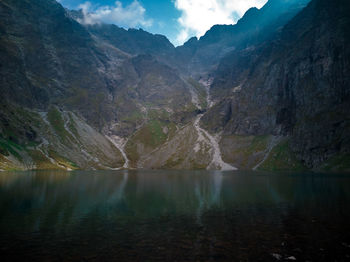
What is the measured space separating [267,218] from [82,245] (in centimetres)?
2407

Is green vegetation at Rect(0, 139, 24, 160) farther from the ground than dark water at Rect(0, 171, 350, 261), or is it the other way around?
green vegetation at Rect(0, 139, 24, 160)

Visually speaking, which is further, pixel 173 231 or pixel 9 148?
pixel 9 148

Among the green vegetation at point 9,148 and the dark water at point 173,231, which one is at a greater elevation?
the green vegetation at point 9,148

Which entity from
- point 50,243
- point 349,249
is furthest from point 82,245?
point 349,249

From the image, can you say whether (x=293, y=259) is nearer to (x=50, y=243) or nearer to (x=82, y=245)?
(x=82, y=245)

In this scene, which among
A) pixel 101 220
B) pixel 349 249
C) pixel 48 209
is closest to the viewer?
pixel 349 249

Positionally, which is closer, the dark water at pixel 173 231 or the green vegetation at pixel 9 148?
the dark water at pixel 173 231

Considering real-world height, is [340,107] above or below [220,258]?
above

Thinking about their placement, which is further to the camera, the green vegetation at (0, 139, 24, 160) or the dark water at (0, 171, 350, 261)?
the green vegetation at (0, 139, 24, 160)

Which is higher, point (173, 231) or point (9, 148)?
point (9, 148)

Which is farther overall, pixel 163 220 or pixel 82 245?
pixel 163 220

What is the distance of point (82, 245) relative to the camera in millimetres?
23109

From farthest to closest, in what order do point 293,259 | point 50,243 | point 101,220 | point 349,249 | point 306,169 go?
point 306,169 → point 101,220 → point 50,243 → point 349,249 → point 293,259

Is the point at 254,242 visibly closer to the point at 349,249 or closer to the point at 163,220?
the point at 349,249
